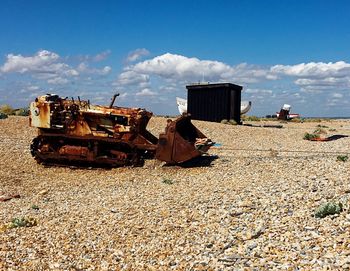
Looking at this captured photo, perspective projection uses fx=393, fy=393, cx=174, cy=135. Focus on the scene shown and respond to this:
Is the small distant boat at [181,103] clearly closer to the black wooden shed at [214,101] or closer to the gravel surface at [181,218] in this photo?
the black wooden shed at [214,101]

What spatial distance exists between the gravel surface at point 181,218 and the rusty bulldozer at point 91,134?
818 millimetres

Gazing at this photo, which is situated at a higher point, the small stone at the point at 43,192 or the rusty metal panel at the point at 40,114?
the rusty metal panel at the point at 40,114

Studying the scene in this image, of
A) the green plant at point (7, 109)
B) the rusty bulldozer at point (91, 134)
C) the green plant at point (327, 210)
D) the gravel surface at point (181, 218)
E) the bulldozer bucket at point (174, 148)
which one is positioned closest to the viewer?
the gravel surface at point (181, 218)

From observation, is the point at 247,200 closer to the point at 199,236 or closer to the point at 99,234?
the point at 199,236

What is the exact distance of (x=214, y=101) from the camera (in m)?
32.7

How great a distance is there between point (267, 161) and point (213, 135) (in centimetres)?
910

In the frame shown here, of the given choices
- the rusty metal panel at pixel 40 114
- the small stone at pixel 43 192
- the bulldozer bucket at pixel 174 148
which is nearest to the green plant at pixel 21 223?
the small stone at pixel 43 192

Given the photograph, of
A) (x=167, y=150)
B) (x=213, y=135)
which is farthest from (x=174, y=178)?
(x=213, y=135)

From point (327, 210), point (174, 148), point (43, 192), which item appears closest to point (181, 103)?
point (174, 148)

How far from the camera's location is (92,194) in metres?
10.9

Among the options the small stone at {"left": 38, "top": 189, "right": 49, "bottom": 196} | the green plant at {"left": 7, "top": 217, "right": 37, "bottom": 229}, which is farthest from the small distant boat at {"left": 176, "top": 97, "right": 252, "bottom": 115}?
the green plant at {"left": 7, "top": 217, "right": 37, "bottom": 229}

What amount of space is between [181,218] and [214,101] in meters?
25.3

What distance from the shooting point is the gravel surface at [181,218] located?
6.01 metres

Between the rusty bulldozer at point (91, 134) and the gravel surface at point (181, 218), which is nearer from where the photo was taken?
the gravel surface at point (181, 218)
